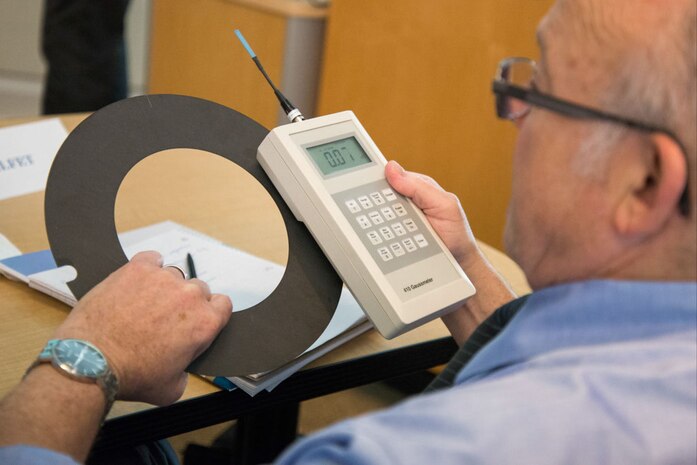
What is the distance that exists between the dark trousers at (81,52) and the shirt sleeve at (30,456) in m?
2.07

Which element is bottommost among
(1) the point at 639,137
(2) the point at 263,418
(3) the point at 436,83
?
(2) the point at 263,418

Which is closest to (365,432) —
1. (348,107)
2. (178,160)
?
(178,160)

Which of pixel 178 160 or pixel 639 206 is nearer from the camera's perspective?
pixel 639 206

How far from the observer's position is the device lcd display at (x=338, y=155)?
36.9 inches

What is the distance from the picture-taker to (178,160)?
146cm

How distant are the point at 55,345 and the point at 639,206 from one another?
492mm

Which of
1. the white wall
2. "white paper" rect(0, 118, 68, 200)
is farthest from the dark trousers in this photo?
"white paper" rect(0, 118, 68, 200)

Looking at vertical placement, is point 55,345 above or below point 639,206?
below

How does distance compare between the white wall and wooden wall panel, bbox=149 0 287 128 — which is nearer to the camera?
wooden wall panel, bbox=149 0 287 128

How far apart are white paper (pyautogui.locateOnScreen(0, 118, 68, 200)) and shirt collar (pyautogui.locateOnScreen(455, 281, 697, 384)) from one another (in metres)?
0.82

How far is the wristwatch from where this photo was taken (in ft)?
2.45

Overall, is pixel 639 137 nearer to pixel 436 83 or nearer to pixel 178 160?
pixel 178 160

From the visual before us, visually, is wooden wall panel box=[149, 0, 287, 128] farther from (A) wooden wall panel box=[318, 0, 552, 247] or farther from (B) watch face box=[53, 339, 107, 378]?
(B) watch face box=[53, 339, 107, 378]

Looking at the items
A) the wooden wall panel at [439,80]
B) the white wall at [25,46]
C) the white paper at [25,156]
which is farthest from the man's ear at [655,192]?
the white wall at [25,46]
